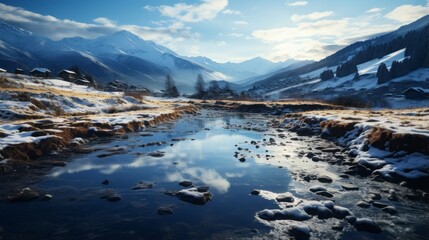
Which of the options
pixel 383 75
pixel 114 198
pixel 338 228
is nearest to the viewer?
pixel 338 228

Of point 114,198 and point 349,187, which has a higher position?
point 114,198

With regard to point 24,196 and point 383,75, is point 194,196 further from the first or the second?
point 383,75

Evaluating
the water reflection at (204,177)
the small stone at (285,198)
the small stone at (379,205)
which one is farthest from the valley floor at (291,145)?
the water reflection at (204,177)

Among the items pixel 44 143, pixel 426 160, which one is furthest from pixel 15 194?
pixel 426 160

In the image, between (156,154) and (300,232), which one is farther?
(156,154)

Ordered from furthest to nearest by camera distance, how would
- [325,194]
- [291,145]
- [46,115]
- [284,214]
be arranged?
[46,115] < [291,145] < [325,194] < [284,214]

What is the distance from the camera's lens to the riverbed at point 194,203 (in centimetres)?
1235

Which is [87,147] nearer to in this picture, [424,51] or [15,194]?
[15,194]

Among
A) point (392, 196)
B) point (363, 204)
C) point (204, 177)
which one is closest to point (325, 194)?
point (363, 204)

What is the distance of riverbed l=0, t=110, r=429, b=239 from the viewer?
40.5 ft

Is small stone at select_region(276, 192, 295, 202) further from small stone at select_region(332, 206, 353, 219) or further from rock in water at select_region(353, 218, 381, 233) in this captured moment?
rock in water at select_region(353, 218, 381, 233)

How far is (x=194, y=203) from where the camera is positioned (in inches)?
607

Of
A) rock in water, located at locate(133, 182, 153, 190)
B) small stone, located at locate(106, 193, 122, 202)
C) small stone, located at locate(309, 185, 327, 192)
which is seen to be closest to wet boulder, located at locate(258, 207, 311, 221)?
small stone, located at locate(309, 185, 327, 192)

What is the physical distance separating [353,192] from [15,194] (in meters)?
18.1
